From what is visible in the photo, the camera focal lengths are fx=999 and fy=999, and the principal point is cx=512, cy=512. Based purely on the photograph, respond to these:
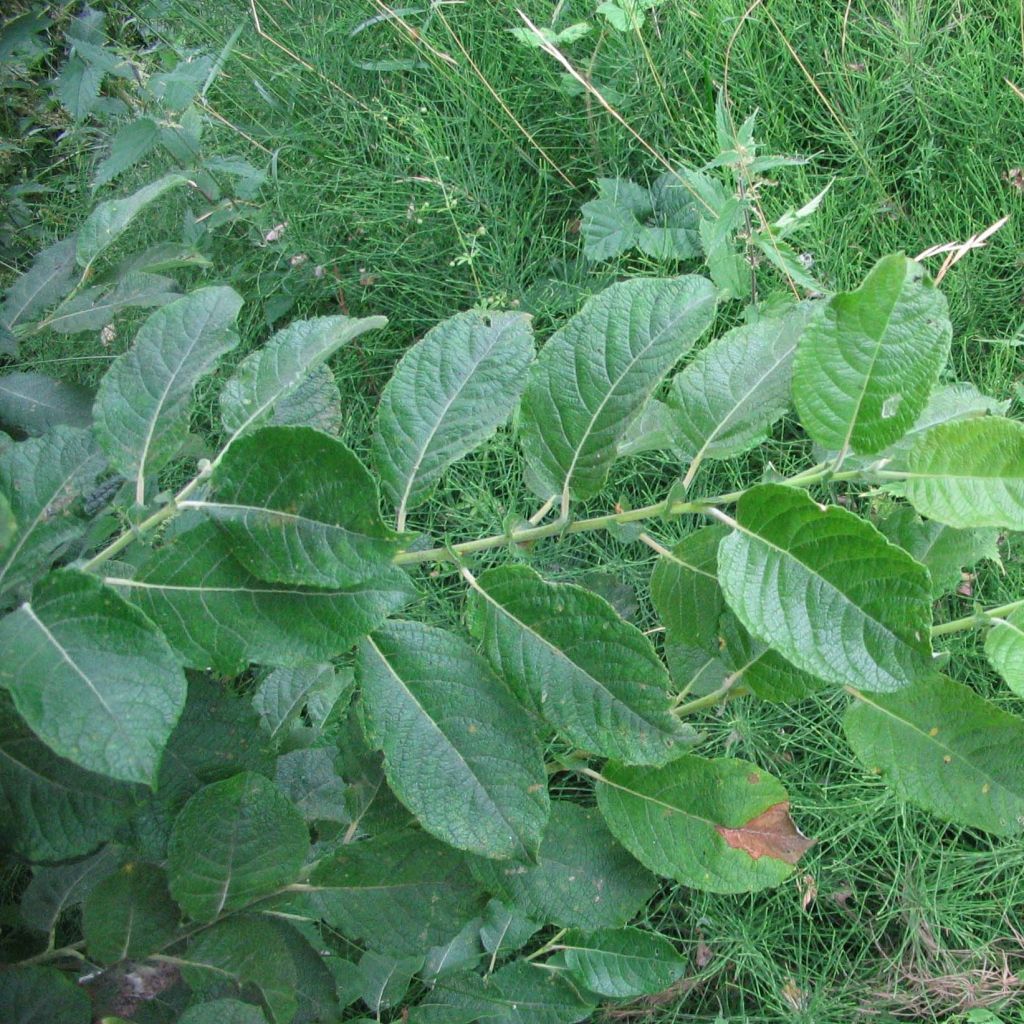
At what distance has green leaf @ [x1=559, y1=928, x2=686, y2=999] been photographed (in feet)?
4.61

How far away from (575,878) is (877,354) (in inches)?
23.5

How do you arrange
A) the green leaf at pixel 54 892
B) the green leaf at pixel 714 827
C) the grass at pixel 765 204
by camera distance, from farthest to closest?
the grass at pixel 765 204 → the green leaf at pixel 54 892 → the green leaf at pixel 714 827

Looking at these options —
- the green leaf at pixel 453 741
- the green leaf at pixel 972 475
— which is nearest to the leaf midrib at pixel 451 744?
the green leaf at pixel 453 741

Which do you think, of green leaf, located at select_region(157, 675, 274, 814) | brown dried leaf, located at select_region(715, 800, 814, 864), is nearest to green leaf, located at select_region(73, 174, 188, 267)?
green leaf, located at select_region(157, 675, 274, 814)

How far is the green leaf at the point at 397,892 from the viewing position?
0.97 meters

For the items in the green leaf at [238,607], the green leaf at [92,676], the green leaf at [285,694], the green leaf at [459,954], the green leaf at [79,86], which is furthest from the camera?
the green leaf at [79,86]

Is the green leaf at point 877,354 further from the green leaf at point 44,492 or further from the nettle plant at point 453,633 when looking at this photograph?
the green leaf at point 44,492

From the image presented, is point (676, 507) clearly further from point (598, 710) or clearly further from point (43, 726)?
point (43, 726)

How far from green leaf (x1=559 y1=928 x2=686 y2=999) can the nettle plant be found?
420 mm

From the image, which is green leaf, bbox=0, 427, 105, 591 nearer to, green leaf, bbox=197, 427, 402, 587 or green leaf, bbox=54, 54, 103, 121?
green leaf, bbox=197, 427, 402, 587

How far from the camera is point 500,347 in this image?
95 cm

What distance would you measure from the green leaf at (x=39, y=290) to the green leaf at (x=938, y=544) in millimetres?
1159

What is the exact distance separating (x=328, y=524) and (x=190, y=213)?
2.12 meters

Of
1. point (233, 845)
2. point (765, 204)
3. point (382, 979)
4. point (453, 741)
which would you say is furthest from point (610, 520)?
point (765, 204)
